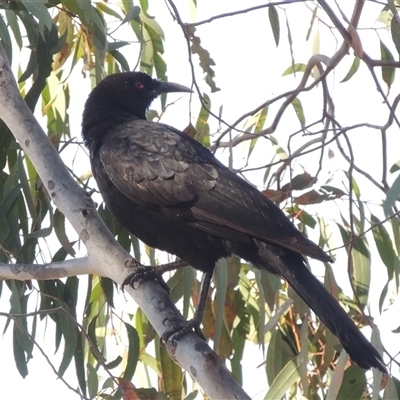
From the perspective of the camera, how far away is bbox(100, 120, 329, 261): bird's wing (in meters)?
3.59

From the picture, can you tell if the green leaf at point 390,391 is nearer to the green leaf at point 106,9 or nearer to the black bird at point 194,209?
the black bird at point 194,209

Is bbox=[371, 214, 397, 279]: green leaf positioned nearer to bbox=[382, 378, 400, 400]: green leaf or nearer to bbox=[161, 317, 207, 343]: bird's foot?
bbox=[382, 378, 400, 400]: green leaf

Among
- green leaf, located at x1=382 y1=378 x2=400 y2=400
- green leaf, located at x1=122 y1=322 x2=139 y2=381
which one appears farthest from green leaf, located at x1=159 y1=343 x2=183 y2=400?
green leaf, located at x1=382 y1=378 x2=400 y2=400

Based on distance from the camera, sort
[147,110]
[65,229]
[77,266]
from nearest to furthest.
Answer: [77,266] → [65,229] → [147,110]

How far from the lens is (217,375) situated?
9.14ft

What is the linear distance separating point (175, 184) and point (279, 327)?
1041mm

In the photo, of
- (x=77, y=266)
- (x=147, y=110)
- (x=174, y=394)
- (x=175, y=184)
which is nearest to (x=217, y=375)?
(x=77, y=266)

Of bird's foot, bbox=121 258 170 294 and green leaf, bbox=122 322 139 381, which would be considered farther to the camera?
green leaf, bbox=122 322 139 381

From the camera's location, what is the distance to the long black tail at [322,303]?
10.1 ft

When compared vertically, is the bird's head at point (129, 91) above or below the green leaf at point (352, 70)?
above

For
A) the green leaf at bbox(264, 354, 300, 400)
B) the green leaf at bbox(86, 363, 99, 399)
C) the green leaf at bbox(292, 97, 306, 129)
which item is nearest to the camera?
the green leaf at bbox(264, 354, 300, 400)

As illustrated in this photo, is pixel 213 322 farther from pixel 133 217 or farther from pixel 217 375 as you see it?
pixel 217 375

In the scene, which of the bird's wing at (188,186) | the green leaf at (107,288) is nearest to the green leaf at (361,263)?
the bird's wing at (188,186)

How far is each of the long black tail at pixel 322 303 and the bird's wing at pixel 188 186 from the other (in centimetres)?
10
